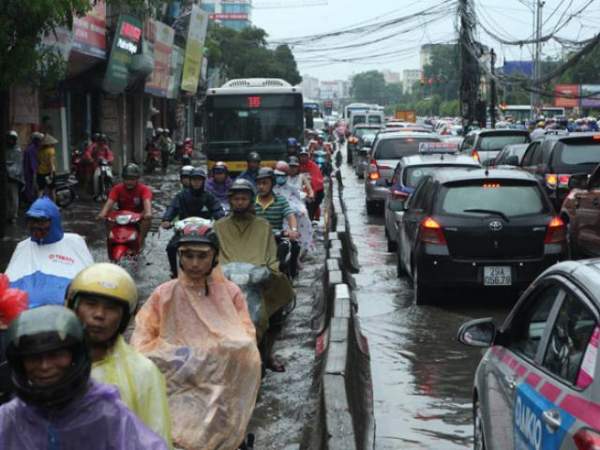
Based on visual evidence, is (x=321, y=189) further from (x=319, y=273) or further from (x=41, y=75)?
(x=41, y=75)

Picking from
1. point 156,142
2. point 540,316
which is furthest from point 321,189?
point 156,142

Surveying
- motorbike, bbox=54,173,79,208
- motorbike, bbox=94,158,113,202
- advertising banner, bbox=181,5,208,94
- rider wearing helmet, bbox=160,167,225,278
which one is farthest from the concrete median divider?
advertising banner, bbox=181,5,208,94

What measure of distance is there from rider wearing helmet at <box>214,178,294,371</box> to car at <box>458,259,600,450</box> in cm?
311

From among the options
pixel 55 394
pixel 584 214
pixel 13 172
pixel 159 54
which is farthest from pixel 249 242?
pixel 159 54

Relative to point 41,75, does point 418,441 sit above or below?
below

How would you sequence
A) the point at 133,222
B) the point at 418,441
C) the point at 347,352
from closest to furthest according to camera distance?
the point at 418,441 < the point at 347,352 < the point at 133,222

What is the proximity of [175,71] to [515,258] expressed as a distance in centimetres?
3144

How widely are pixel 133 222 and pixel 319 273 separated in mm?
2825

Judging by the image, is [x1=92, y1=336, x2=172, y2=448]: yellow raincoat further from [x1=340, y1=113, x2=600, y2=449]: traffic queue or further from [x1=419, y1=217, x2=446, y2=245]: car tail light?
[x1=419, y1=217, x2=446, y2=245]: car tail light

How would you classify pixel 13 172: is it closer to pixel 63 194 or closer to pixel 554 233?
pixel 63 194

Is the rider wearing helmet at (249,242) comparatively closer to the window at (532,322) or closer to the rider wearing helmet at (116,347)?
the window at (532,322)

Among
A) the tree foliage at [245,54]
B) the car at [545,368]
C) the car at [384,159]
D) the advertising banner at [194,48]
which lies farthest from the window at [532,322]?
the tree foliage at [245,54]

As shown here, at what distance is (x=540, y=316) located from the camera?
5.47 meters

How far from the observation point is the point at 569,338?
15.2ft
